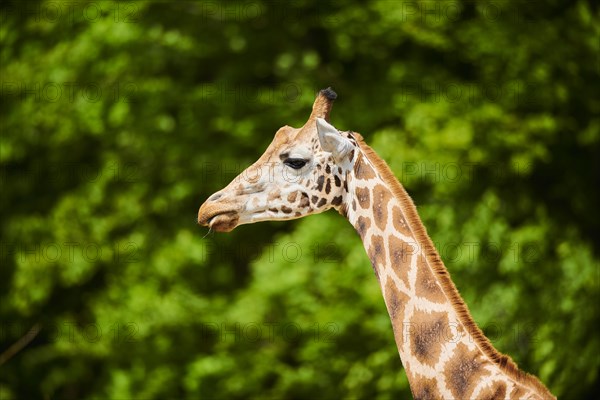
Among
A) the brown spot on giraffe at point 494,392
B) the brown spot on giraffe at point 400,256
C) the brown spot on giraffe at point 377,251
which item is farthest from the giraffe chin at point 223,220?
the brown spot on giraffe at point 494,392

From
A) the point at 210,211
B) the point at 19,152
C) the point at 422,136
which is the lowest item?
the point at 19,152

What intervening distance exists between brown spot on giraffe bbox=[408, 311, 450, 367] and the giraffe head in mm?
876

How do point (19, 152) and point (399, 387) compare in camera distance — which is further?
point (19, 152)

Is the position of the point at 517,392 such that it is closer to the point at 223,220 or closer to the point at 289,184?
the point at 289,184

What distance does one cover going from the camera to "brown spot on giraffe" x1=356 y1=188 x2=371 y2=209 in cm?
498

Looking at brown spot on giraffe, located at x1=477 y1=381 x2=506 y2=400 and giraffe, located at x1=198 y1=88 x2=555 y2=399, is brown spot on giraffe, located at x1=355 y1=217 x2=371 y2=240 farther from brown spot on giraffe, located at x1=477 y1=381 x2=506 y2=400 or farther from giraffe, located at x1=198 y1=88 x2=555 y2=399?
brown spot on giraffe, located at x1=477 y1=381 x2=506 y2=400

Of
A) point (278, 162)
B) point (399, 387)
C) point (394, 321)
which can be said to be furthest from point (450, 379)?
point (399, 387)

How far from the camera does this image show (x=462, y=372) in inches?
174

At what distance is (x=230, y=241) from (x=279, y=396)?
2.22m

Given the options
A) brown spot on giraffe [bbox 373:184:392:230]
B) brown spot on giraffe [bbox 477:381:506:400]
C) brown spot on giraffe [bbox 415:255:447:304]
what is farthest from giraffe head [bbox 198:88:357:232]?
brown spot on giraffe [bbox 477:381:506:400]

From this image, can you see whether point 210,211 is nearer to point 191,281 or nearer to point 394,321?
point 394,321

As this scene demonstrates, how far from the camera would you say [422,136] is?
1140 centimetres

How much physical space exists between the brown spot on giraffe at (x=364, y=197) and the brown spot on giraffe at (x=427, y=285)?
461mm

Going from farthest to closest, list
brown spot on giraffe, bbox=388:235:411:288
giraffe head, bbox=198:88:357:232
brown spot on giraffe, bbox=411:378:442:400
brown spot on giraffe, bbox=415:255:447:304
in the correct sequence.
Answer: giraffe head, bbox=198:88:357:232, brown spot on giraffe, bbox=388:235:411:288, brown spot on giraffe, bbox=415:255:447:304, brown spot on giraffe, bbox=411:378:442:400
